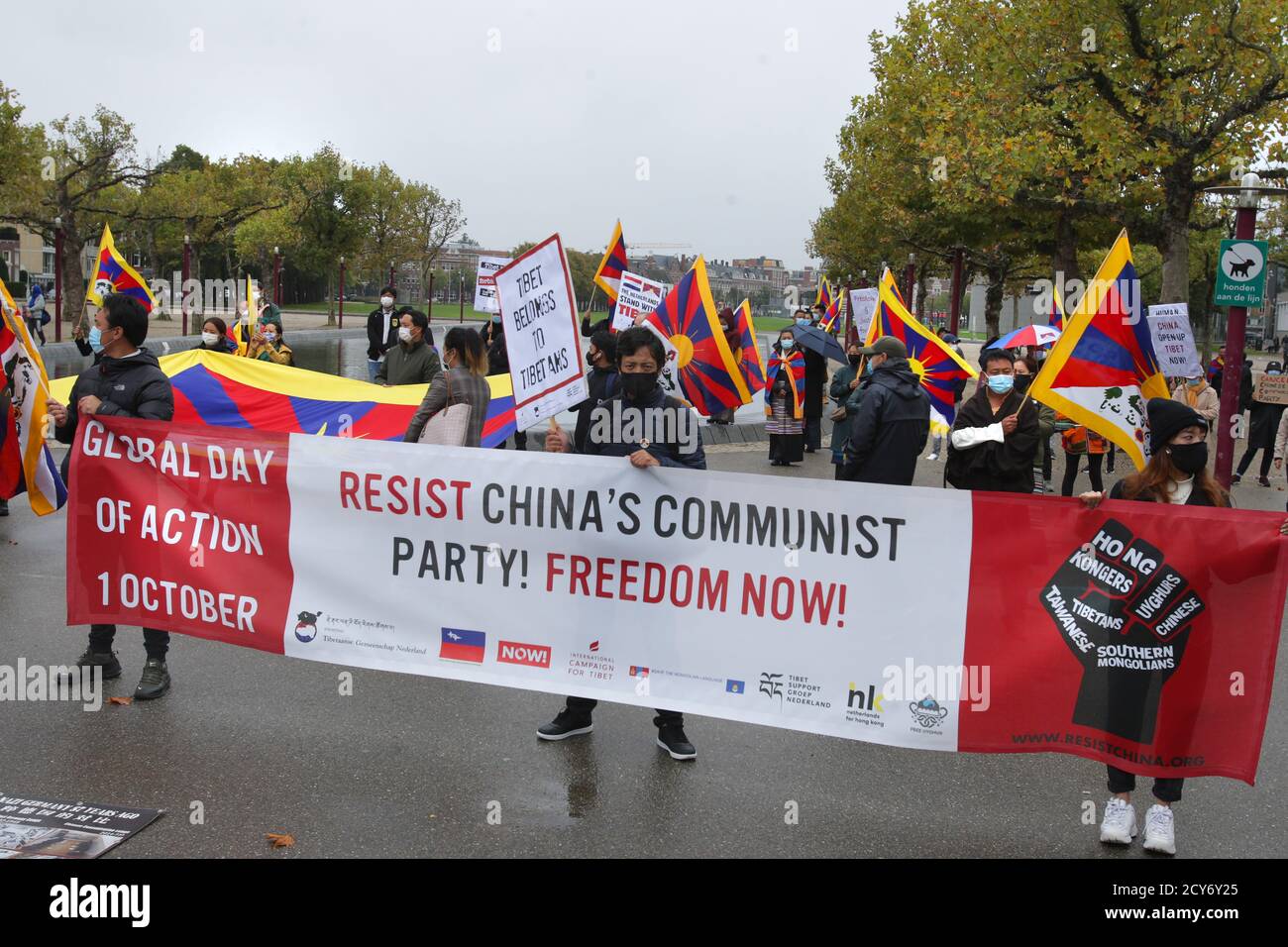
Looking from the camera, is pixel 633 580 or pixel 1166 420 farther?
pixel 633 580

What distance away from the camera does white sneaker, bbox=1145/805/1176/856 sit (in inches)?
169

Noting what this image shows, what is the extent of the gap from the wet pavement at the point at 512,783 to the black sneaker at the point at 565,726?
8 centimetres

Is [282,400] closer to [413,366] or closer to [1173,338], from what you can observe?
[413,366]

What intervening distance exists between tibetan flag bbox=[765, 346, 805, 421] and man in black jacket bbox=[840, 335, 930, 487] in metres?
7.36

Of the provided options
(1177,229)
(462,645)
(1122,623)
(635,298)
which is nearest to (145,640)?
(462,645)

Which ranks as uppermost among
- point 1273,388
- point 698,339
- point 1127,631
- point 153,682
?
point 698,339

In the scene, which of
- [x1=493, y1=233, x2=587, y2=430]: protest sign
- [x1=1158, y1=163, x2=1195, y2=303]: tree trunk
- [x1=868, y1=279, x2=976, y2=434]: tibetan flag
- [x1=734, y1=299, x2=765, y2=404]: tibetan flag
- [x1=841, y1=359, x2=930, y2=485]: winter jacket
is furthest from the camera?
[x1=1158, y1=163, x2=1195, y2=303]: tree trunk

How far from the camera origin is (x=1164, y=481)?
4.55 m

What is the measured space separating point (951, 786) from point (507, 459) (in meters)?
2.31

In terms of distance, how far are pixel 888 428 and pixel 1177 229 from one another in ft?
47.7

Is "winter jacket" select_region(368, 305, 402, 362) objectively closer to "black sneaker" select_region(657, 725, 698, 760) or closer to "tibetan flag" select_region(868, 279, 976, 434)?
"tibetan flag" select_region(868, 279, 976, 434)

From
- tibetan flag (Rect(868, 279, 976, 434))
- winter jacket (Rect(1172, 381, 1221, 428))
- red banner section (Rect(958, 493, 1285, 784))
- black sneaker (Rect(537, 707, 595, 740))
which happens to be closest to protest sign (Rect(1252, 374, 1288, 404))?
winter jacket (Rect(1172, 381, 1221, 428))
